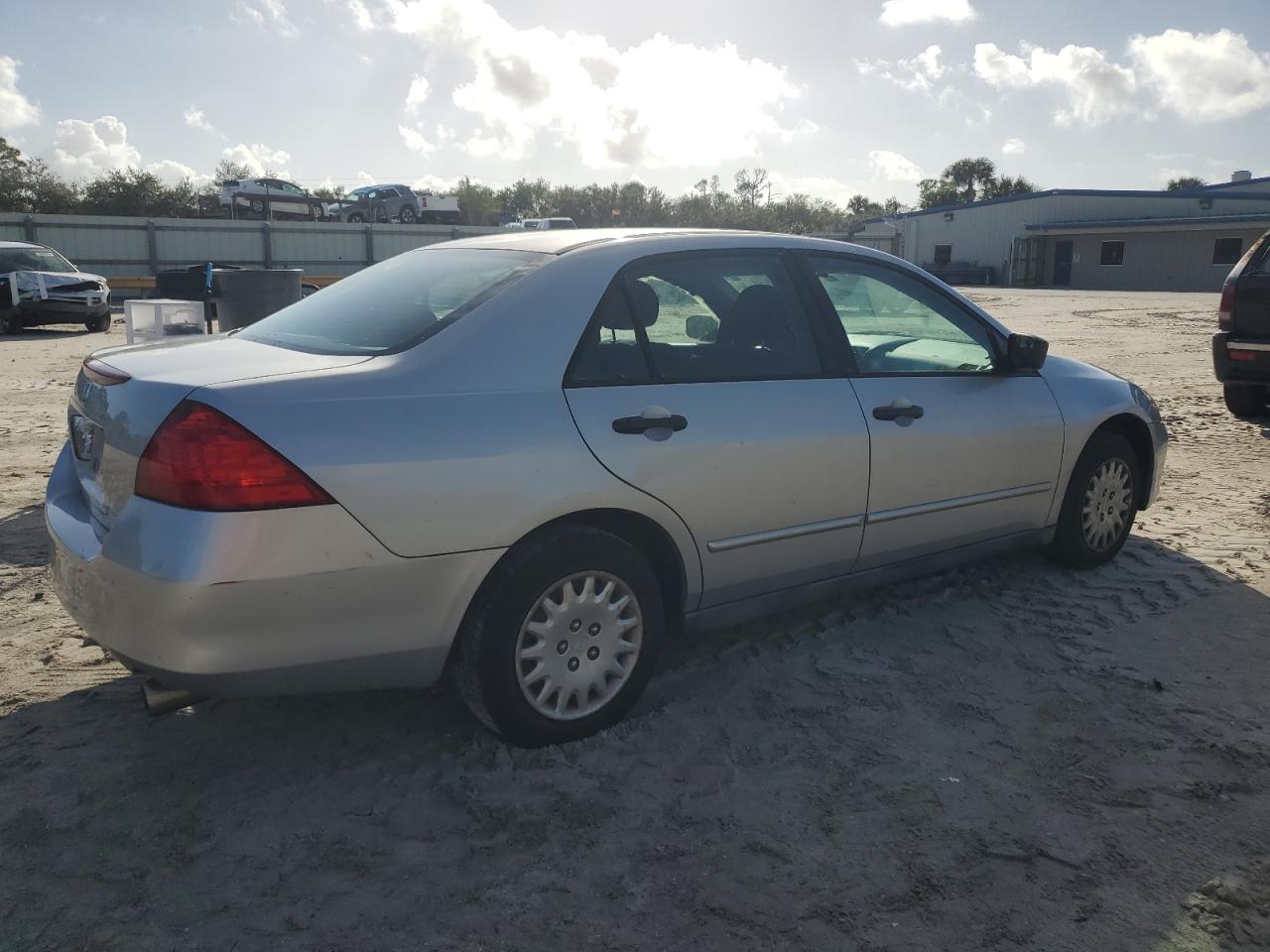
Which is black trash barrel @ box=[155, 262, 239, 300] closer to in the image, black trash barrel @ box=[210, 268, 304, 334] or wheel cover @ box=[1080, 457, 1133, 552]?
black trash barrel @ box=[210, 268, 304, 334]

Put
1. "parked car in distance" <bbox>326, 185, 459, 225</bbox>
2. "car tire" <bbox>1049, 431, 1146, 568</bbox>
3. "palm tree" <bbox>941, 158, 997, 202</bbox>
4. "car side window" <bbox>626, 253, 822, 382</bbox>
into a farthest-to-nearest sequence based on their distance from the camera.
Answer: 1. "palm tree" <bbox>941, 158, 997, 202</bbox>
2. "parked car in distance" <bbox>326, 185, 459, 225</bbox>
3. "car tire" <bbox>1049, 431, 1146, 568</bbox>
4. "car side window" <bbox>626, 253, 822, 382</bbox>

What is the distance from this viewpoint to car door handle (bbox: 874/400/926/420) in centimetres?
371

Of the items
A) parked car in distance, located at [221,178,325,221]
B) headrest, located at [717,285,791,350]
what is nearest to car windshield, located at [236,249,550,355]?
headrest, located at [717,285,791,350]

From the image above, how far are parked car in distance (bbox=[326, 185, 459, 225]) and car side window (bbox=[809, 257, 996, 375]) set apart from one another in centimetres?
3885

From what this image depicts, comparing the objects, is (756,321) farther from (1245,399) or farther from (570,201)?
(570,201)

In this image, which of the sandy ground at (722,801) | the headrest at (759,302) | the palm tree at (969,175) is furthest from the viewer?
the palm tree at (969,175)

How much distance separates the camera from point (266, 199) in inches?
1516

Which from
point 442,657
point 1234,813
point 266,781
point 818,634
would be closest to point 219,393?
point 442,657

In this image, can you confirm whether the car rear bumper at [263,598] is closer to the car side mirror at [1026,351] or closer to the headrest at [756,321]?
the headrest at [756,321]

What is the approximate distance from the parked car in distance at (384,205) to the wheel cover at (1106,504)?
3876 centimetres

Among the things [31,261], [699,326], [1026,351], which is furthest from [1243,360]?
[31,261]

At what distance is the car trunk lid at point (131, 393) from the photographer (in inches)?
104

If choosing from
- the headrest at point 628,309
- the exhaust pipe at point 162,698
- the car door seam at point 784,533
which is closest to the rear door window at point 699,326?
the headrest at point 628,309

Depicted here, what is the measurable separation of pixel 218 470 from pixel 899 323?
109 inches
